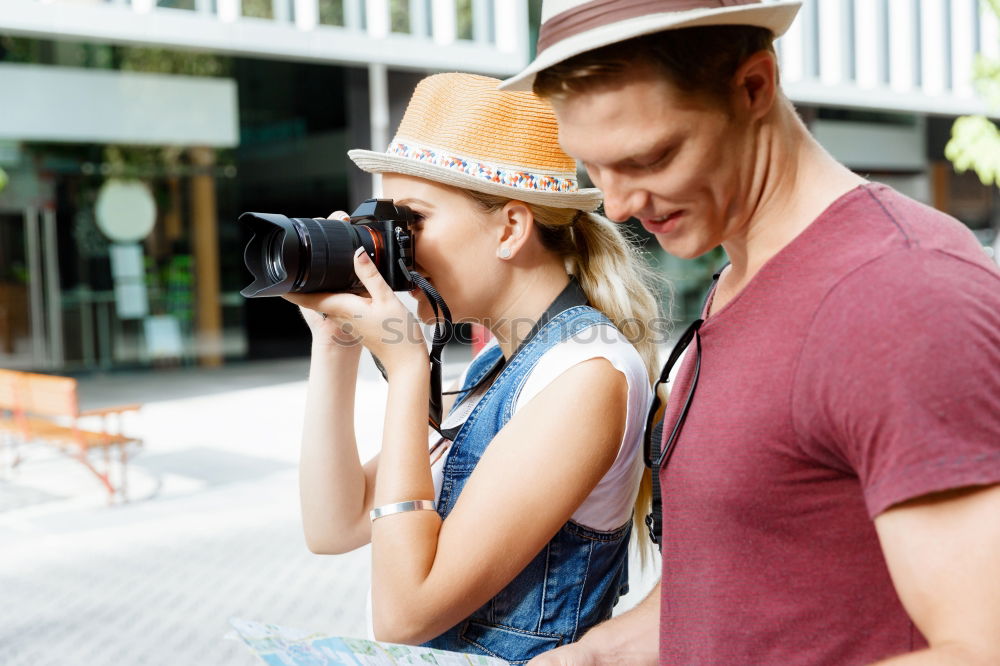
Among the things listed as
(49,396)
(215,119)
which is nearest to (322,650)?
(49,396)

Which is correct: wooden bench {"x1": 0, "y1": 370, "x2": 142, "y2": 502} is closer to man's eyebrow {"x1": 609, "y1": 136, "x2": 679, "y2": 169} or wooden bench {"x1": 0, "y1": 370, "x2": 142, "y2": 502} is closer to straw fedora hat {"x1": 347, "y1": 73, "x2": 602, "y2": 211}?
straw fedora hat {"x1": 347, "y1": 73, "x2": 602, "y2": 211}

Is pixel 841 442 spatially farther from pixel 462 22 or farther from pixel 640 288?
pixel 462 22

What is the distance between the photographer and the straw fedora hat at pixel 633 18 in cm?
91

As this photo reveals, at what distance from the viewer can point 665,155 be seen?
97cm

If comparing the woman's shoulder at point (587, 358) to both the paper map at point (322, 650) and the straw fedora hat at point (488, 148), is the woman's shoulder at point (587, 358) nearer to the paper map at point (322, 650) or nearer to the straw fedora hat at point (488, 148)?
the straw fedora hat at point (488, 148)

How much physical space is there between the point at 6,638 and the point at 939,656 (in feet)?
14.2

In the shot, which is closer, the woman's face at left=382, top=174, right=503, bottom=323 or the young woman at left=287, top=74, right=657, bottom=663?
the young woman at left=287, top=74, right=657, bottom=663

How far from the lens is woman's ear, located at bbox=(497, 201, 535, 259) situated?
5.44 feet

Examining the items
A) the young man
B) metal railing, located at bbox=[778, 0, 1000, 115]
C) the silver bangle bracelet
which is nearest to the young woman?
the silver bangle bracelet

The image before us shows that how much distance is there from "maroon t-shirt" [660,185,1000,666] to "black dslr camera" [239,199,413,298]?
0.64 metres

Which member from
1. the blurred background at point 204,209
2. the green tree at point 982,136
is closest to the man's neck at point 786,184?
the blurred background at point 204,209

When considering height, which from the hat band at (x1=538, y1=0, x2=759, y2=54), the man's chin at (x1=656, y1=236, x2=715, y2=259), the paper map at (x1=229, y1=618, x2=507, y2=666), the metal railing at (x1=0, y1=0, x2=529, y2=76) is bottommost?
the paper map at (x1=229, y1=618, x2=507, y2=666)

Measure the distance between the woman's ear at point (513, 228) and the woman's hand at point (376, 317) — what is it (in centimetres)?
21

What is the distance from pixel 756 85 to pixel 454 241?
762 millimetres
